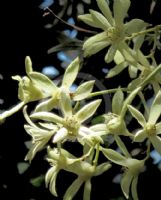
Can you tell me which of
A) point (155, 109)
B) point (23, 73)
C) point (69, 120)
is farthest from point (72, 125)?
point (23, 73)

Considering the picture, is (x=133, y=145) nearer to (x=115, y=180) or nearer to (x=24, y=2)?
(x=115, y=180)

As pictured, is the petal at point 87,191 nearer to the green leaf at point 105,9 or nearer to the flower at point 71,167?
the flower at point 71,167

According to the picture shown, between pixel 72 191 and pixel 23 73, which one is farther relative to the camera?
pixel 23 73

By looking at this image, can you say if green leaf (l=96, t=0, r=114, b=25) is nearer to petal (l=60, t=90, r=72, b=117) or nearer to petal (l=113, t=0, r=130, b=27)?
petal (l=113, t=0, r=130, b=27)

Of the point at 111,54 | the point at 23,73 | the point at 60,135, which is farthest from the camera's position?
the point at 23,73

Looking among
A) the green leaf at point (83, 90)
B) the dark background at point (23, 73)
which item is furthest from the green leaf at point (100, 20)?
the dark background at point (23, 73)

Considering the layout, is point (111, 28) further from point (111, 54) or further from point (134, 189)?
point (134, 189)
